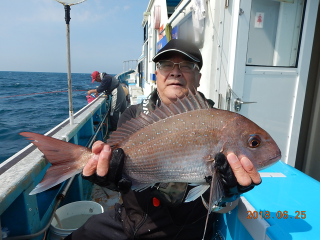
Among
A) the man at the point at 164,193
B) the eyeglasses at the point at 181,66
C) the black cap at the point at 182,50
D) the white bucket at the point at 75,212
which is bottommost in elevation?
the white bucket at the point at 75,212

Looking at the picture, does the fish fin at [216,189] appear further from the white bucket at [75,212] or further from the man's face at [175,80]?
the white bucket at [75,212]

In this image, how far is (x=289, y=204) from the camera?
4.98ft

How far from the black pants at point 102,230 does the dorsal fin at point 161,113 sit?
0.97 meters

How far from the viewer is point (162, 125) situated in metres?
1.55

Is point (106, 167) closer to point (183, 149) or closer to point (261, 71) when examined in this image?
point (183, 149)

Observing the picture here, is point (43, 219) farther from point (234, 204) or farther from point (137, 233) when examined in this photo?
point (234, 204)

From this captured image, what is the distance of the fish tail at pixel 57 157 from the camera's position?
141 centimetres

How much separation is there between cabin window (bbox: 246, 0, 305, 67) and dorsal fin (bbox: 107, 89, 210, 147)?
6.17ft

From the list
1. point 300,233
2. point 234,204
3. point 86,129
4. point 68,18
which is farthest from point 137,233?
point 86,129

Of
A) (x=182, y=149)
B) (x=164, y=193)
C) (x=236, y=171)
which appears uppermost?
(x=182, y=149)

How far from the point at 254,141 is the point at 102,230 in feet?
5.58

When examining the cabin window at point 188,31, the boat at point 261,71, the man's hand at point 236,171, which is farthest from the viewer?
the cabin window at point 188,31

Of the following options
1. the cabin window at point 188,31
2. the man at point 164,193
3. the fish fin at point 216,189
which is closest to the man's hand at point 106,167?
the man at point 164,193
